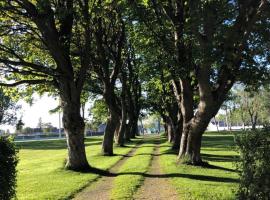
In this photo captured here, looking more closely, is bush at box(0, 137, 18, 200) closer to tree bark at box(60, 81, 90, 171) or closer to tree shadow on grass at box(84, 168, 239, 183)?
tree shadow on grass at box(84, 168, 239, 183)

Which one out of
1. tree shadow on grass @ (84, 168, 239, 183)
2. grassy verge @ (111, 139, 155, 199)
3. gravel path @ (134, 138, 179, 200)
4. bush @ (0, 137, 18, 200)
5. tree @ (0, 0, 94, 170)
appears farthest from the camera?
tree @ (0, 0, 94, 170)

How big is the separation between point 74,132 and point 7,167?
38.7 feet

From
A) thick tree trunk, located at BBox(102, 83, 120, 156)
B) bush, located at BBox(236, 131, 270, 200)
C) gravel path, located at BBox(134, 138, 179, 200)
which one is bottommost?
gravel path, located at BBox(134, 138, 179, 200)

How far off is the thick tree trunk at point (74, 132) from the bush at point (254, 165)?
12427 millimetres

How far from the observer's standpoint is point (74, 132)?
833 inches

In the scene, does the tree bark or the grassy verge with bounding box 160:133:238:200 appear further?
the tree bark

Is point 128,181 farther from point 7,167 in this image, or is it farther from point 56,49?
point 7,167

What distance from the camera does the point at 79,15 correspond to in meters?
22.4

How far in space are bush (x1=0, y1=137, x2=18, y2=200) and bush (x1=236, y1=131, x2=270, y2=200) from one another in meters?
4.84

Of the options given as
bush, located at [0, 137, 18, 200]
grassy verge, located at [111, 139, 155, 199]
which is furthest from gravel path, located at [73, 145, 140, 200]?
bush, located at [0, 137, 18, 200]

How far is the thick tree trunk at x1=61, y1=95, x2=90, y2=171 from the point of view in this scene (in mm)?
21047

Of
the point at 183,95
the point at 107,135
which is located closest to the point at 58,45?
the point at 183,95

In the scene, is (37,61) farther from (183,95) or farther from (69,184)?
(69,184)

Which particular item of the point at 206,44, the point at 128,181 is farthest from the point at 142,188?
the point at 206,44
